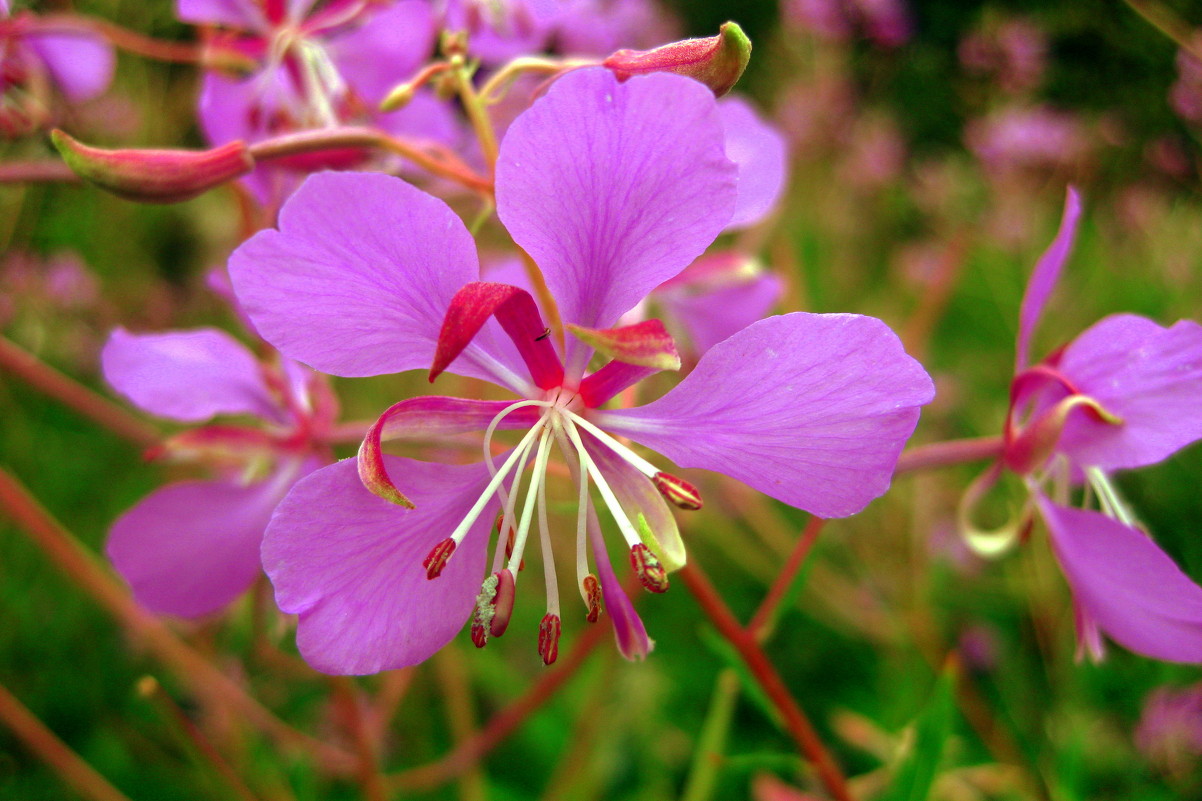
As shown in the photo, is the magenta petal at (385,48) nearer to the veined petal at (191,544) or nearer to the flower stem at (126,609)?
the veined petal at (191,544)

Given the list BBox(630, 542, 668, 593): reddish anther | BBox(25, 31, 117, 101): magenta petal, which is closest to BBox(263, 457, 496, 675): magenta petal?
BBox(630, 542, 668, 593): reddish anther

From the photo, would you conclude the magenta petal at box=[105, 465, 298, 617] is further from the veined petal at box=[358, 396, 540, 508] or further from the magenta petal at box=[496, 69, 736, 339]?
the magenta petal at box=[496, 69, 736, 339]

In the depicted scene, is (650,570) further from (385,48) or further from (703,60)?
(385,48)

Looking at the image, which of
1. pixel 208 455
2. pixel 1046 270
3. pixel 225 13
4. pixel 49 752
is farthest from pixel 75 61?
pixel 1046 270

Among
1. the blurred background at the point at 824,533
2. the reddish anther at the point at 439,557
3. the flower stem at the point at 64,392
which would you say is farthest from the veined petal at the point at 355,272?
the flower stem at the point at 64,392

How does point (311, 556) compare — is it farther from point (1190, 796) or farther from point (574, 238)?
point (1190, 796)

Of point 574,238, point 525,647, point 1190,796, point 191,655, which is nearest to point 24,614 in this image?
point 191,655

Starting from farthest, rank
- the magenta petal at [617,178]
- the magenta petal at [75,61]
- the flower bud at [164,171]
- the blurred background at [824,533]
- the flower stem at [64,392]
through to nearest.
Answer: the blurred background at [824,533], the magenta petal at [75,61], the flower stem at [64,392], the flower bud at [164,171], the magenta petal at [617,178]
